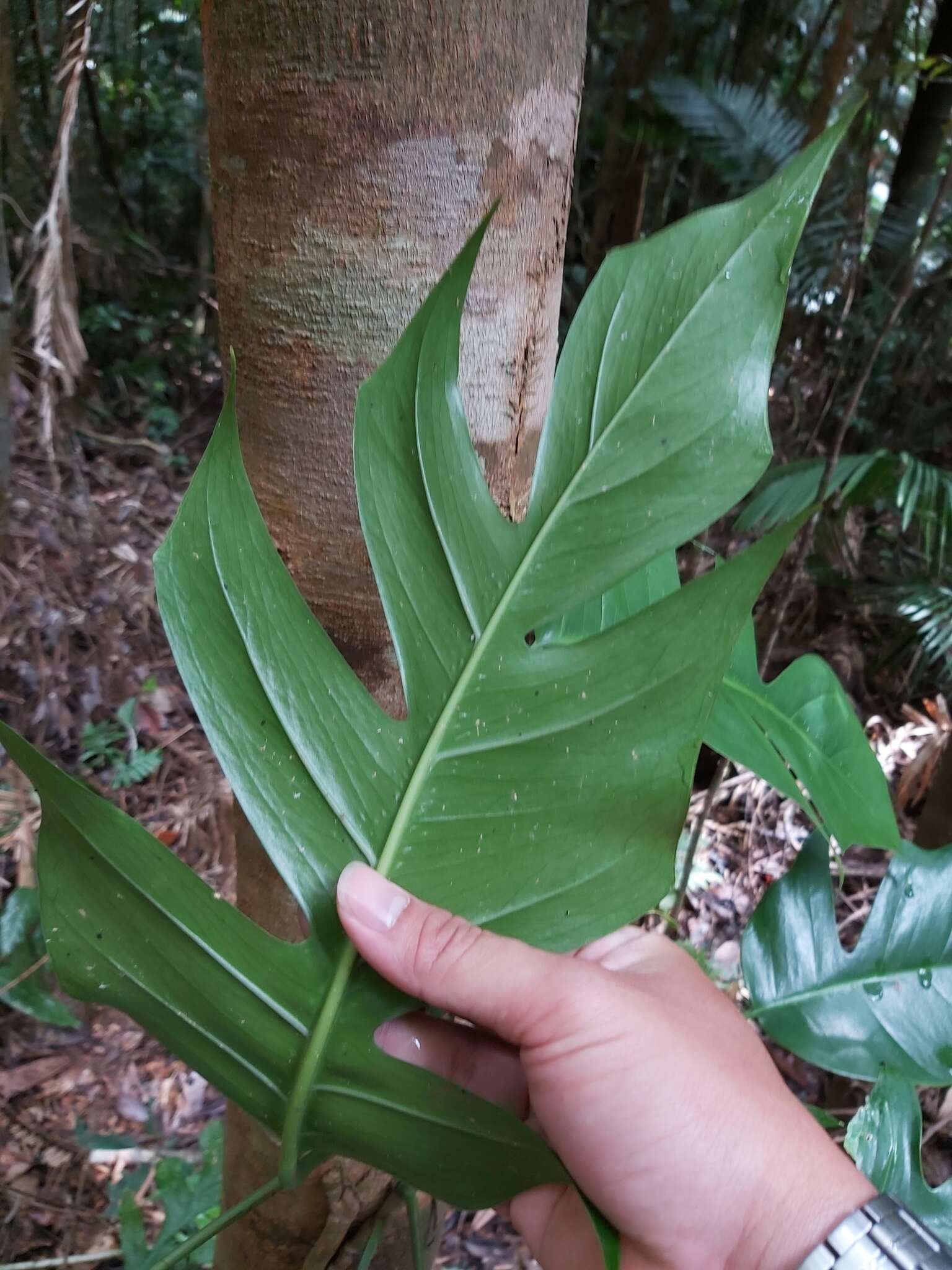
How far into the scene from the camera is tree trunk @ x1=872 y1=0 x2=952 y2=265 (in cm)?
315

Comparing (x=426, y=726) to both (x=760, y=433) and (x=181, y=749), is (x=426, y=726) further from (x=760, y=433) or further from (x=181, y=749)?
(x=181, y=749)

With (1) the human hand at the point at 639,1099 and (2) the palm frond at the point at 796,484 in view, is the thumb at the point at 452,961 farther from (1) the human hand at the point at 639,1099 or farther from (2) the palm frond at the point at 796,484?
(2) the palm frond at the point at 796,484

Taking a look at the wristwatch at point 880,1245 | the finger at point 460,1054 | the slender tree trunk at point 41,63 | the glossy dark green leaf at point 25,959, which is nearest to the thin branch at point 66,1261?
the glossy dark green leaf at point 25,959

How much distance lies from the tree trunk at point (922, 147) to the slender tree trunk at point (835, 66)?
0.43 meters

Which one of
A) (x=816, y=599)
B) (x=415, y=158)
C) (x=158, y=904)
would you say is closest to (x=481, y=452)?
(x=415, y=158)

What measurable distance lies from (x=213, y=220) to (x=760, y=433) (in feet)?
1.41

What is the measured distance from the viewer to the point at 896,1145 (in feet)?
2.53

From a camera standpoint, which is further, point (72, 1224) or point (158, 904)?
point (72, 1224)

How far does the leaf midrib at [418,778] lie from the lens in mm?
546

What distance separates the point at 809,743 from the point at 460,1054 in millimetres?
511

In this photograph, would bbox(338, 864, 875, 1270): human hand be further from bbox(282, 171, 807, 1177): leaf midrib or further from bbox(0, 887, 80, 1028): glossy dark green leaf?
bbox(0, 887, 80, 1028): glossy dark green leaf

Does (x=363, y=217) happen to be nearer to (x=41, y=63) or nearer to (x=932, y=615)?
(x=932, y=615)

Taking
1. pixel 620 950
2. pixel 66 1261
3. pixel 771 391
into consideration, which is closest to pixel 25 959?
pixel 66 1261

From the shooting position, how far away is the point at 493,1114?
1.74 ft
